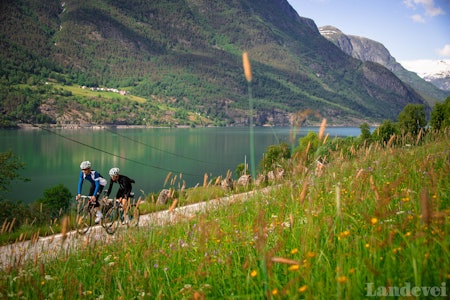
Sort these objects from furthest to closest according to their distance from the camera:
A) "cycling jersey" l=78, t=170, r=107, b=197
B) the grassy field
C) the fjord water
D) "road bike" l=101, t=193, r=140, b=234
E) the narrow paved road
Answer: the fjord water → "cycling jersey" l=78, t=170, r=107, b=197 → "road bike" l=101, t=193, r=140, b=234 → the narrow paved road → the grassy field

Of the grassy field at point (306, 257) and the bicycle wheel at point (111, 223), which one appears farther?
the bicycle wheel at point (111, 223)

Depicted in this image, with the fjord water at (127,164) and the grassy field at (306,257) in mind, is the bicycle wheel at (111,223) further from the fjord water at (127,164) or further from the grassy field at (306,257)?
the fjord water at (127,164)

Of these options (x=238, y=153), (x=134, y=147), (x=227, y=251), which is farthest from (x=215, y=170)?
(x=227, y=251)

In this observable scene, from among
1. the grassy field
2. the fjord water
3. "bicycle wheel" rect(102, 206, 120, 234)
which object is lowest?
the fjord water

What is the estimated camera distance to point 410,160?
5.39m

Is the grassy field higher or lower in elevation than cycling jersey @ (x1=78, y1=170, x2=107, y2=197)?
higher

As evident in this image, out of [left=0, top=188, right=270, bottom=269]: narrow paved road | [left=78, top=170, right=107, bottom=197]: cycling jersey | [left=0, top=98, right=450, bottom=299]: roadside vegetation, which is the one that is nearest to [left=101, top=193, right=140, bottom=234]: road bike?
[left=0, top=188, right=270, bottom=269]: narrow paved road

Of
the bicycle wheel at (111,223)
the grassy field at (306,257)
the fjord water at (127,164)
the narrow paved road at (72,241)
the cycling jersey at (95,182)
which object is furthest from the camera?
the fjord water at (127,164)

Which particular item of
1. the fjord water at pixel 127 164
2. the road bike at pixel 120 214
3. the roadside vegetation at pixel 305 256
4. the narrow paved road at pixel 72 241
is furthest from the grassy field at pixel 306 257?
the fjord water at pixel 127 164

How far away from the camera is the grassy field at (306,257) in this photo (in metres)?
2.06

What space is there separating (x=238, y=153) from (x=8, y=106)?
396ft

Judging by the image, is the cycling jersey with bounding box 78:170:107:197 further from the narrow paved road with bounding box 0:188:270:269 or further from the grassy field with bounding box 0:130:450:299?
the grassy field with bounding box 0:130:450:299

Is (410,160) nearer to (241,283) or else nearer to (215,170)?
(241,283)

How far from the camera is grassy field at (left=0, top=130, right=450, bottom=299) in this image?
2059mm
